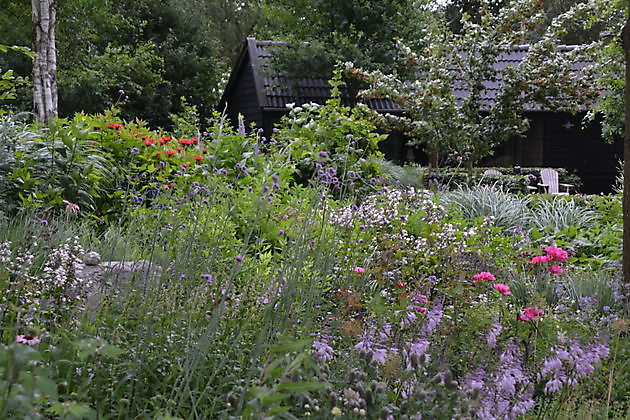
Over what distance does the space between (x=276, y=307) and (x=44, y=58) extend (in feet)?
32.6

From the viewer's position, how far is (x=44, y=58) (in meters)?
12.0

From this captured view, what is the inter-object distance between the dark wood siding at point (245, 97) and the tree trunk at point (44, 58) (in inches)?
427

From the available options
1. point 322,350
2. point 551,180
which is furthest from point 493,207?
point 551,180

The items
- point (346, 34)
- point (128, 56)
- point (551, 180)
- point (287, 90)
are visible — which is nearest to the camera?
point (551, 180)

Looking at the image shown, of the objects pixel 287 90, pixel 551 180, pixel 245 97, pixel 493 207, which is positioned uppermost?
pixel 287 90

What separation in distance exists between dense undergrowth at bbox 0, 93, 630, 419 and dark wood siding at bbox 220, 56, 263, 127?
1512 centimetres

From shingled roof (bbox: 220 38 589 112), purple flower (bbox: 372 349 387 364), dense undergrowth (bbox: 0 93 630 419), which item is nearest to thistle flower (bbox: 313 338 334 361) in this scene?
dense undergrowth (bbox: 0 93 630 419)

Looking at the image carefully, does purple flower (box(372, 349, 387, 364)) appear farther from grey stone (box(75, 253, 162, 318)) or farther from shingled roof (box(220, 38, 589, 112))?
shingled roof (box(220, 38, 589, 112))

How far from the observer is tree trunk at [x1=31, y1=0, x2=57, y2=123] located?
11.7 metres

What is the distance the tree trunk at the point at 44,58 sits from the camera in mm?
11734

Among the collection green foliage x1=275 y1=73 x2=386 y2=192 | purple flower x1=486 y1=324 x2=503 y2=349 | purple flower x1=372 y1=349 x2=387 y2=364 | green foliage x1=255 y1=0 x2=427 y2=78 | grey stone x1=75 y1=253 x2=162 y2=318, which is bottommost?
purple flower x1=486 y1=324 x2=503 y2=349

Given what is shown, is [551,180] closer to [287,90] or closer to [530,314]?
[287,90]

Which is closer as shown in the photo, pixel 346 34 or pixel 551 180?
pixel 551 180

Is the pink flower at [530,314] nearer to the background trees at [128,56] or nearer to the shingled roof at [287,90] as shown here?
the background trees at [128,56]
